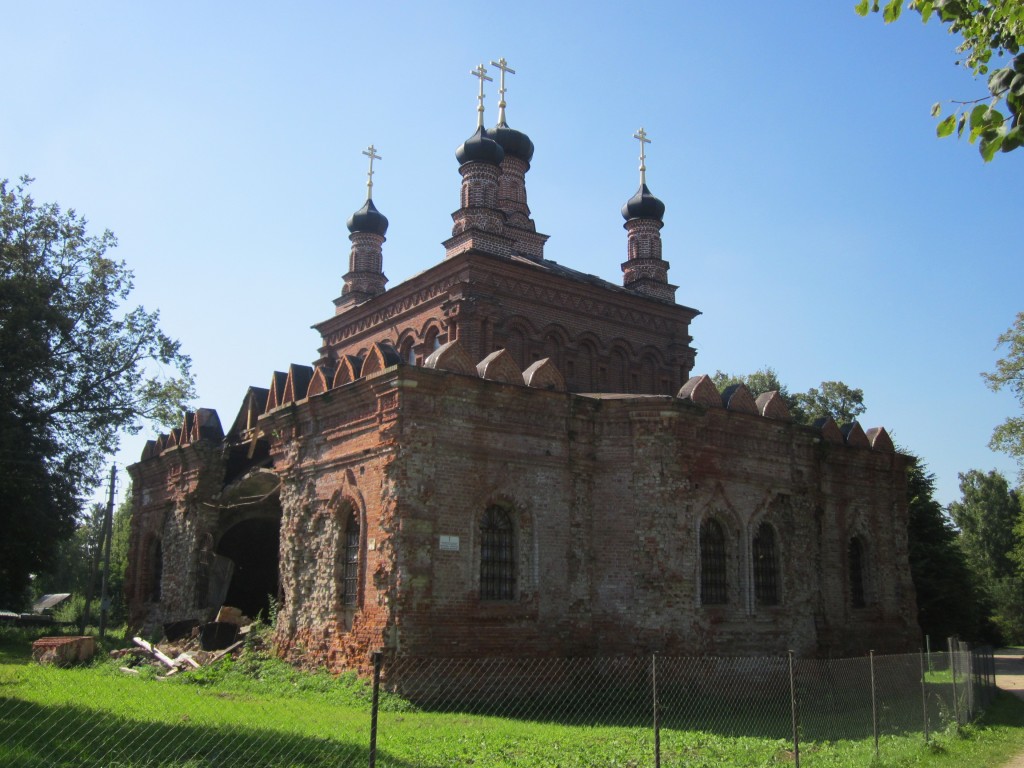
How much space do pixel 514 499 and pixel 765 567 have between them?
222 inches

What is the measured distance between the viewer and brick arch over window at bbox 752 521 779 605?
17.5 m

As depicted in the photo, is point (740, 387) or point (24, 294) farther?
point (24, 294)

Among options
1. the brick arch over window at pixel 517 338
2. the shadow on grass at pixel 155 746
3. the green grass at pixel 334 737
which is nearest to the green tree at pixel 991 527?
the brick arch over window at pixel 517 338

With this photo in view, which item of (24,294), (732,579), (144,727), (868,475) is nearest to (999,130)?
(144,727)

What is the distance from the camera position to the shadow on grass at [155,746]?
8.39 metres

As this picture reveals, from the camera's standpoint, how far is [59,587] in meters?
65.9

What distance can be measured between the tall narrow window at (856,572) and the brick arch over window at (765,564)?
3469 mm

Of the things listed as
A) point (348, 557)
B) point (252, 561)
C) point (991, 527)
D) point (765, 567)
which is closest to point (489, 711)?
point (348, 557)

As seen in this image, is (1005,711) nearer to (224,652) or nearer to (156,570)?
(224,652)

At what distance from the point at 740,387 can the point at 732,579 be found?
369cm

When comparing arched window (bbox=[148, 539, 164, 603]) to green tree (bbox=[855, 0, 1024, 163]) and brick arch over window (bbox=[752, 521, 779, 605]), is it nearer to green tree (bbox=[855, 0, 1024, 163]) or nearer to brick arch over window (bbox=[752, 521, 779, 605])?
brick arch over window (bbox=[752, 521, 779, 605])

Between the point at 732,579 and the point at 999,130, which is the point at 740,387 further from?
the point at 999,130

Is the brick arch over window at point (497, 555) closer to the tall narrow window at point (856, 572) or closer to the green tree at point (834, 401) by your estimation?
the tall narrow window at point (856, 572)

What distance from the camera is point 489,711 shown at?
13.2 meters
